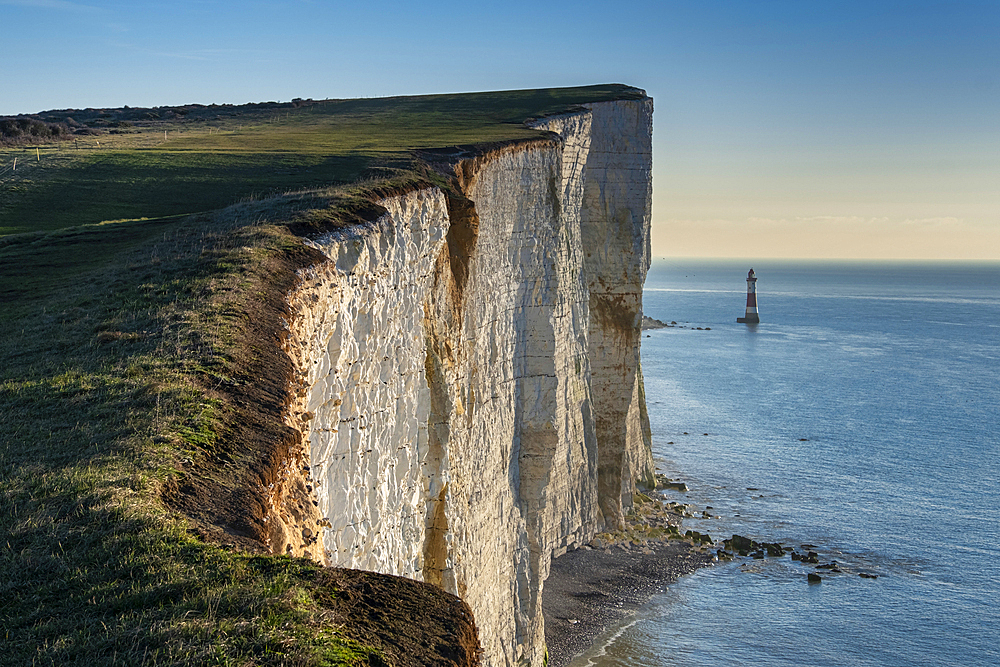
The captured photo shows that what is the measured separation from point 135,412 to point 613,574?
91.6ft

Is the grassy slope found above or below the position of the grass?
below

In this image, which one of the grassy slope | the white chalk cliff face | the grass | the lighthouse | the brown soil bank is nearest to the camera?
the grassy slope

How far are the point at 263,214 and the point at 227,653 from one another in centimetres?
1284

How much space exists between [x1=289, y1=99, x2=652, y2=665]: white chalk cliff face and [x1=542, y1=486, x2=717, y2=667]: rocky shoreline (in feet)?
3.49

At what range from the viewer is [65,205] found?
2442 cm

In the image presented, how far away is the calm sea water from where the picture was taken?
1197 inches

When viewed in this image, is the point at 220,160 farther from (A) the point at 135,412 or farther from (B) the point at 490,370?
(A) the point at 135,412

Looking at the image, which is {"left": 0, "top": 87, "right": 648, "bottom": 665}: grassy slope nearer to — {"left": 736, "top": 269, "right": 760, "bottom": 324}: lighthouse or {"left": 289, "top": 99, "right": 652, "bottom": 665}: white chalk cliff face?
{"left": 289, "top": 99, "right": 652, "bottom": 665}: white chalk cliff face

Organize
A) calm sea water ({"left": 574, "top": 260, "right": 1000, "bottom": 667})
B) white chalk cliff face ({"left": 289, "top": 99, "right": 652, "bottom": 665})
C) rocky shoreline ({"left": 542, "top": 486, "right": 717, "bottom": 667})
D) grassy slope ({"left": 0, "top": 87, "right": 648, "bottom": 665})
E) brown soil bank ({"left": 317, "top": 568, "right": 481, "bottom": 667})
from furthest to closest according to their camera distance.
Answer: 1. calm sea water ({"left": 574, "top": 260, "right": 1000, "bottom": 667})
2. rocky shoreline ({"left": 542, "top": 486, "right": 717, "bottom": 667})
3. white chalk cliff face ({"left": 289, "top": 99, "right": 652, "bottom": 665})
4. brown soil bank ({"left": 317, "top": 568, "right": 481, "bottom": 667})
5. grassy slope ({"left": 0, "top": 87, "right": 648, "bottom": 665})

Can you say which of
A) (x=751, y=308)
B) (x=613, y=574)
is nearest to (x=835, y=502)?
(x=613, y=574)

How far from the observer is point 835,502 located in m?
45.0

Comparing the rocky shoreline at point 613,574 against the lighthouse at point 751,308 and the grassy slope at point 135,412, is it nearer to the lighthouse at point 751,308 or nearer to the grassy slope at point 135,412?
the grassy slope at point 135,412

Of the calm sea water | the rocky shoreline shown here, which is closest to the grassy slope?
the rocky shoreline

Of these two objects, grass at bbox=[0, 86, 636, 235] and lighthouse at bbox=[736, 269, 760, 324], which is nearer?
grass at bbox=[0, 86, 636, 235]
